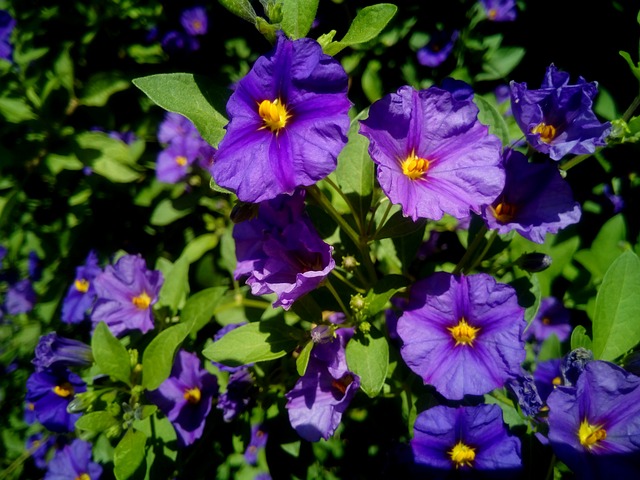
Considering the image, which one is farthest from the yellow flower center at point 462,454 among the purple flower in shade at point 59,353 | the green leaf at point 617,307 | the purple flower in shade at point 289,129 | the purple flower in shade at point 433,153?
the purple flower in shade at point 59,353

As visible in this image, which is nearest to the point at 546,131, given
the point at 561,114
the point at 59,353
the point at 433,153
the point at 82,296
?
the point at 561,114

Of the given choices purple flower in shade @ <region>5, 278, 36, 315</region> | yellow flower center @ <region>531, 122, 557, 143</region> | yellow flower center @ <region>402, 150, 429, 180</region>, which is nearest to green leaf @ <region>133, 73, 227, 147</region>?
yellow flower center @ <region>402, 150, 429, 180</region>

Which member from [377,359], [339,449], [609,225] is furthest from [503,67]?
[339,449]

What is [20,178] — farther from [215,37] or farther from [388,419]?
[388,419]

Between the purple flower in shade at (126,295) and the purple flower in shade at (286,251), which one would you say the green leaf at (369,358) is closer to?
the purple flower in shade at (286,251)

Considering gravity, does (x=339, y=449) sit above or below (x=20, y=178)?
below

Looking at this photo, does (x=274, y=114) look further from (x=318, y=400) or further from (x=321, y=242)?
(x=318, y=400)
